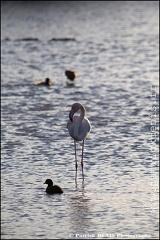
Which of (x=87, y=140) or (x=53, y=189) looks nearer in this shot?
(x=53, y=189)

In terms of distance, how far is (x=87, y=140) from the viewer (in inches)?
611

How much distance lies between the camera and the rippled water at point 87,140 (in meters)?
10.5

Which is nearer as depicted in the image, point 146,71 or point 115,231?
point 115,231

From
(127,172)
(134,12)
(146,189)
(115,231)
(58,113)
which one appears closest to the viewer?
(115,231)

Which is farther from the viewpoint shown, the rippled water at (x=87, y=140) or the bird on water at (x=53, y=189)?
the bird on water at (x=53, y=189)

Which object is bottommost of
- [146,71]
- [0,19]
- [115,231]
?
[115,231]

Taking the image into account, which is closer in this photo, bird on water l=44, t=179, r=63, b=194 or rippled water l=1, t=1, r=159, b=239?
rippled water l=1, t=1, r=159, b=239

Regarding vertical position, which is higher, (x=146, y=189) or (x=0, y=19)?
(x=0, y=19)

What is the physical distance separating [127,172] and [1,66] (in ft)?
44.3

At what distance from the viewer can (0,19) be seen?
4356 centimetres

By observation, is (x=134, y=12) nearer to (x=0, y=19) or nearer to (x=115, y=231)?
(x=0, y=19)

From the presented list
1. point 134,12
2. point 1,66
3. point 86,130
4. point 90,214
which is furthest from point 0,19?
point 90,214

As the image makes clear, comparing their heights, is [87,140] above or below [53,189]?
above

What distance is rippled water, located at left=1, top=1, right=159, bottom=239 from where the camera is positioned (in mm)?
10523
